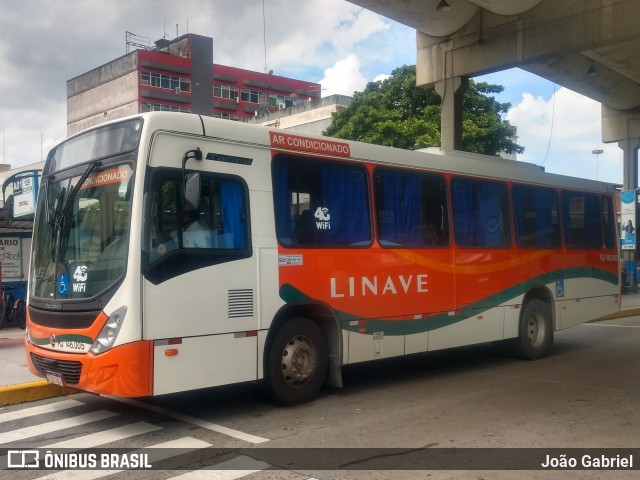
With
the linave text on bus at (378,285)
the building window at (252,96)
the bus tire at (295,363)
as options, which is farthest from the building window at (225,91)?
the bus tire at (295,363)

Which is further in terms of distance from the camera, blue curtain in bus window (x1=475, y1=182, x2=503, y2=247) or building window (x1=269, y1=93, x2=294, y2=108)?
building window (x1=269, y1=93, x2=294, y2=108)

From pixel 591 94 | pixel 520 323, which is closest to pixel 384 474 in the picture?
pixel 520 323

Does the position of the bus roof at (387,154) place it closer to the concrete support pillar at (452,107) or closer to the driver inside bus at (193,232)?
the driver inside bus at (193,232)

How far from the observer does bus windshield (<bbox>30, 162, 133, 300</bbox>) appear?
645cm

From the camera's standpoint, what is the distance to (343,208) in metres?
8.23

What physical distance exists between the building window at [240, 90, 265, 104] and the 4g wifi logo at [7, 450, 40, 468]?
73.2m

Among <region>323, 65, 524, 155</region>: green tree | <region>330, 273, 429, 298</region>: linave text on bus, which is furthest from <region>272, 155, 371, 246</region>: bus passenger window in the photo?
<region>323, 65, 524, 155</region>: green tree

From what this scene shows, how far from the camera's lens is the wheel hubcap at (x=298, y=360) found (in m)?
7.53

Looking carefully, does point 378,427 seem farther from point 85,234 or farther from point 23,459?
point 85,234

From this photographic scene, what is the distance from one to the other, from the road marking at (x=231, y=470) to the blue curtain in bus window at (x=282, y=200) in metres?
2.72

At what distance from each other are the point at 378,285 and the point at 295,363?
165cm

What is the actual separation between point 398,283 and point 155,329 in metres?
3.71

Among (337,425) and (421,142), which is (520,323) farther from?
(421,142)

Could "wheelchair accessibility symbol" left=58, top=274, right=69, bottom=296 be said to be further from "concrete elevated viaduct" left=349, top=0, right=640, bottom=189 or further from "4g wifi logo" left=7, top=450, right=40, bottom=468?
"concrete elevated viaduct" left=349, top=0, right=640, bottom=189
